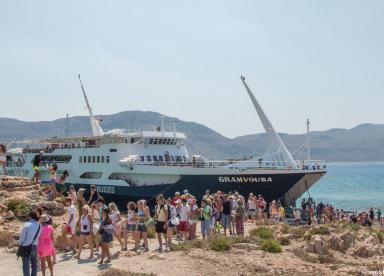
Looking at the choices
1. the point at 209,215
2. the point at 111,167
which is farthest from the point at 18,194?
the point at 111,167

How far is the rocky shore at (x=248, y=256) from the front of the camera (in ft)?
37.3

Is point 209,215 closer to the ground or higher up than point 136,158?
closer to the ground

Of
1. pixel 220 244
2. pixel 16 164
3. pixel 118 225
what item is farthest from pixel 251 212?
pixel 16 164

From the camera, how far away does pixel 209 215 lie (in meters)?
14.7

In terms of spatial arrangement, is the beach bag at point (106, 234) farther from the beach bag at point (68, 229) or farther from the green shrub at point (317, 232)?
the green shrub at point (317, 232)

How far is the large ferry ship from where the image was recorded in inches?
1126

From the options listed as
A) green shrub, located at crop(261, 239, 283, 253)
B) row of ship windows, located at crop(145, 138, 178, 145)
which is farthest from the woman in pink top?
row of ship windows, located at crop(145, 138, 178, 145)

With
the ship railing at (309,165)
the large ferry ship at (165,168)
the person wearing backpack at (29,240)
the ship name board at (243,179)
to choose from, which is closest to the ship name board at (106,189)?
the large ferry ship at (165,168)

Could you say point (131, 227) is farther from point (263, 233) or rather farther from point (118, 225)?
point (263, 233)

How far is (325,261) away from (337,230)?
454 cm

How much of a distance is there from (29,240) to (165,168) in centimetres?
2129

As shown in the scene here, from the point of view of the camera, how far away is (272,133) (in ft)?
106

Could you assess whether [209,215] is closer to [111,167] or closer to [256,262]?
[256,262]

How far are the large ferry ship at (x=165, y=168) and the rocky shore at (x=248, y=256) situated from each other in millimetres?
10971
